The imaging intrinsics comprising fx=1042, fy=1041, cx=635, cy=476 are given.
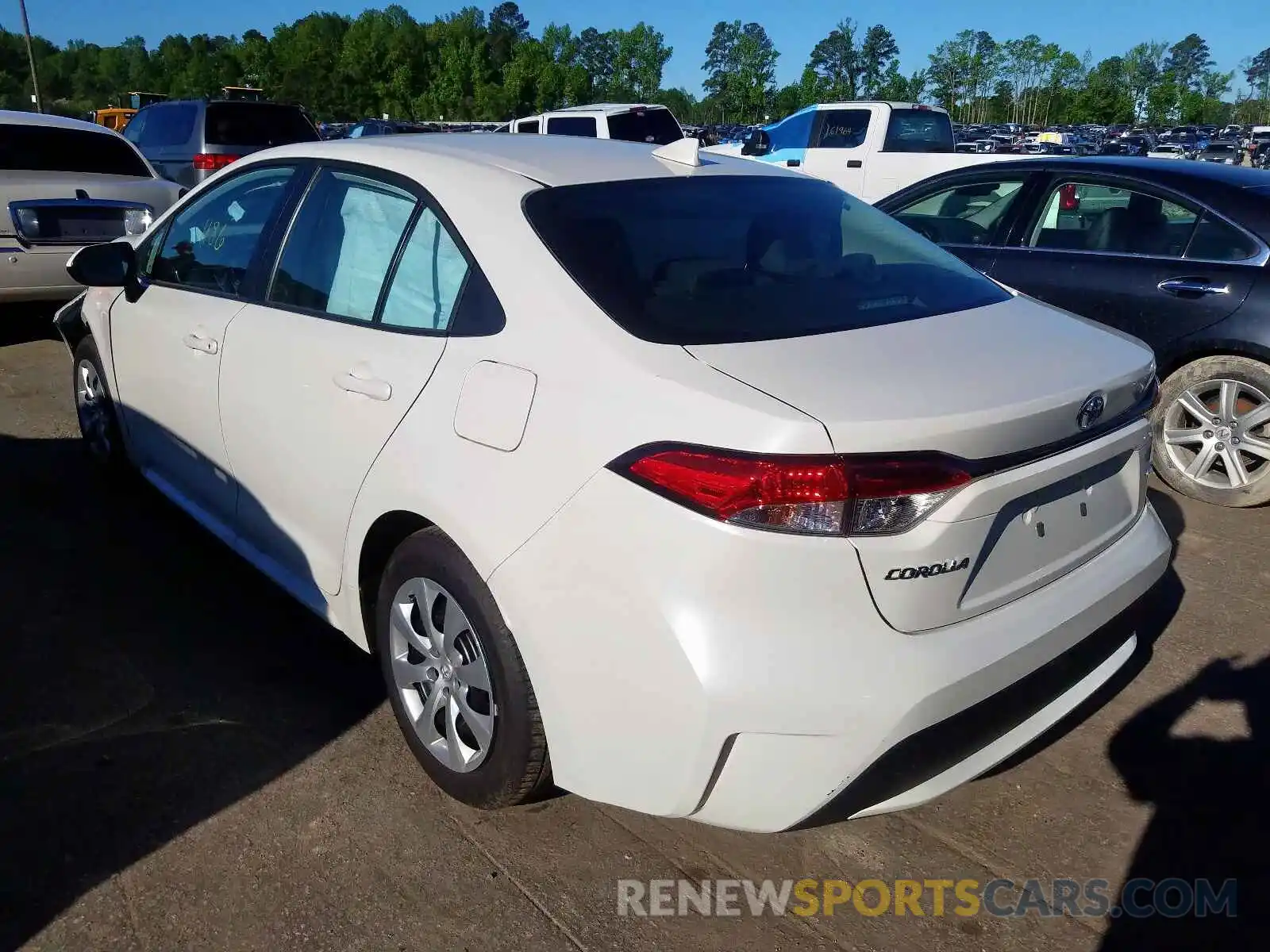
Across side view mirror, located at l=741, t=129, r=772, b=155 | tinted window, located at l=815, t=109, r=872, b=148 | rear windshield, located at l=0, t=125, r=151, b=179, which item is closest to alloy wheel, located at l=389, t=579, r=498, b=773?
rear windshield, located at l=0, t=125, r=151, b=179

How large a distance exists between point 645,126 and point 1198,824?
1691cm

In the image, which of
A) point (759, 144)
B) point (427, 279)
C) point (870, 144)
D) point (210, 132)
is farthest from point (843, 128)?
point (427, 279)

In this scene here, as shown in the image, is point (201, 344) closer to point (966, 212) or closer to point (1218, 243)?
point (966, 212)

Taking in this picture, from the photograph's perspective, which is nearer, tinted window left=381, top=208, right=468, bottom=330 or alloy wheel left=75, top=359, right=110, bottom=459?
tinted window left=381, top=208, right=468, bottom=330

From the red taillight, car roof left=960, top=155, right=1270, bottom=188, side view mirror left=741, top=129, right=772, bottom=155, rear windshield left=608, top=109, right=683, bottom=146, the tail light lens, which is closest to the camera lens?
the tail light lens

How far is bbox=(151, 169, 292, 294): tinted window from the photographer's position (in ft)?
11.4

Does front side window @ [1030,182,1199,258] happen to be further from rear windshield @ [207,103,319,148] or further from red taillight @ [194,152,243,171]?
red taillight @ [194,152,243,171]

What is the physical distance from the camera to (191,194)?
3945 mm

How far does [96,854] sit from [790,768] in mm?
1695

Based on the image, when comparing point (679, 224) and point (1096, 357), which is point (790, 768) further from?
point (679, 224)

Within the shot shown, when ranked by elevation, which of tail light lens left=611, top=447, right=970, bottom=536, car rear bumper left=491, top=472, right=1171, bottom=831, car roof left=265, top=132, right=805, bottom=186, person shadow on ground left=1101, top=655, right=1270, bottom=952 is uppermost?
car roof left=265, top=132, right=805, bottom=186

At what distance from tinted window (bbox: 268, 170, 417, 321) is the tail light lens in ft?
4.22

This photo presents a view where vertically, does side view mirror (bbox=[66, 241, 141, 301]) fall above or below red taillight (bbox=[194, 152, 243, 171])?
above

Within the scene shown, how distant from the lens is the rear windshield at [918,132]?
561 inches
